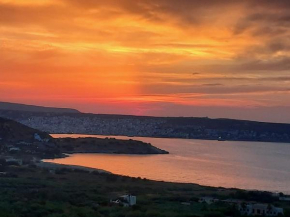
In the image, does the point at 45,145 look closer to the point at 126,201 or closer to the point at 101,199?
the point at 101,199

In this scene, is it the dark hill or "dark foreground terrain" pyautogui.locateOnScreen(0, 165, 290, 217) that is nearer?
"dark foreground terrain" pyautogui.locateOnScreen(0, 165, 290, 217)

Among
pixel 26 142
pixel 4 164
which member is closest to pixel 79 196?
pixel 4 164

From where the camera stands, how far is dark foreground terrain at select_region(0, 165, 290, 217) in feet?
83.0

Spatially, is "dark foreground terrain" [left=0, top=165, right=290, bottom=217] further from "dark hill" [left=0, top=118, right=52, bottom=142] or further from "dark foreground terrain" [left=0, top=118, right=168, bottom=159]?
"dark hill" [left=0, top=118, right=52, bottom=142]

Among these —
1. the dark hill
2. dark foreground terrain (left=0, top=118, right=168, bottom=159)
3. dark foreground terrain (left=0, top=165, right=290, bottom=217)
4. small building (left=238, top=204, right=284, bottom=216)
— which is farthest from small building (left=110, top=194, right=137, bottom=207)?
the dark hill

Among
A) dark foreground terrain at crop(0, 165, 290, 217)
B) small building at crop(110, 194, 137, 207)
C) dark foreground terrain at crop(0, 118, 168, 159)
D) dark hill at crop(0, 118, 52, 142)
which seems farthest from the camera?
dark hill at crop(0, 118, 52, 142)

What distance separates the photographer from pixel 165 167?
70.4 m

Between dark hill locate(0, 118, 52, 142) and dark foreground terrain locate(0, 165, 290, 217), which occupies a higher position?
dark hill locate(0, 118, 52, 142)

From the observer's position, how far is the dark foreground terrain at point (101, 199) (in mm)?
25312

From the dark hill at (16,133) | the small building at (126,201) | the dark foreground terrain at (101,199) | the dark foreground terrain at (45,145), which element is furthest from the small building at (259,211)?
the dark hill at (16,133)

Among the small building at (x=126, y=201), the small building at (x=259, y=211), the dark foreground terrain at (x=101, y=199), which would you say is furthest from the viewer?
the small building at (x=126, y=201)

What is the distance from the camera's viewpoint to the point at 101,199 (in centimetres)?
3153

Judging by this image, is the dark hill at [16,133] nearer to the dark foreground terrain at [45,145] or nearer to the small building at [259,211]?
the dark foreground terrain at [45,145]

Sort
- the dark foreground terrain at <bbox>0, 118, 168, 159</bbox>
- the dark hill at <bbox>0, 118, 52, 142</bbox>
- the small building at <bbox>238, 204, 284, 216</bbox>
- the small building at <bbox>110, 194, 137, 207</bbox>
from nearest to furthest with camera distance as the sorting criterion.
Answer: the small building at <bbox>238, 204, 284, 216</bbox> < the small building at <bbox>110, 194, 137, 207</bbox> < the dark foreground terrain at <bbox>0, 118, 168, 159</bbox> < the dark hill at <bbox>0, 118, 52, 142</bbox>
